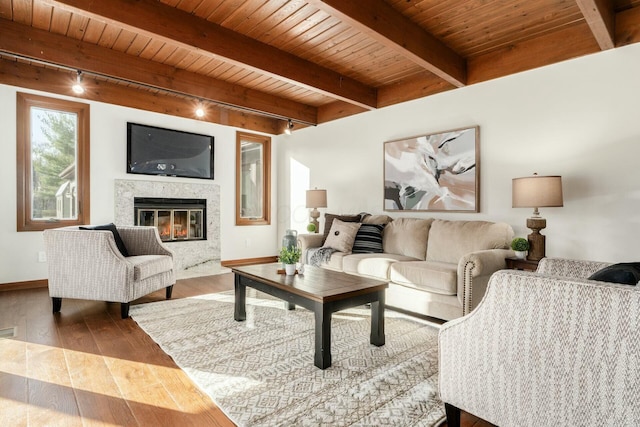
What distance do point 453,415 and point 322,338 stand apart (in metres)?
0.85

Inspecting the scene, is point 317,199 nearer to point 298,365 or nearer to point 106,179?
point 106,179

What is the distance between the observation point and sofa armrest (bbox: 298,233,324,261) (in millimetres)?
4249

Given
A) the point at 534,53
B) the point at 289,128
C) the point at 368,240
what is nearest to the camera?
the point at 534,53

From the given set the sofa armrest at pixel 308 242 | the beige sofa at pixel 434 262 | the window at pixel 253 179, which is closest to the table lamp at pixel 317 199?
the sofa armrest at pixel 308 242

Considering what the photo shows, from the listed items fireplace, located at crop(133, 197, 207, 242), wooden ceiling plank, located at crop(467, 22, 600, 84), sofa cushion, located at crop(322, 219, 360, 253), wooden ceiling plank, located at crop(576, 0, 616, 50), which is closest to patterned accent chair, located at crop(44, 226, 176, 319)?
fireplace, located at crop(133, 197, 207, 242)

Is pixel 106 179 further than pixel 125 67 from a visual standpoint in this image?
Yes

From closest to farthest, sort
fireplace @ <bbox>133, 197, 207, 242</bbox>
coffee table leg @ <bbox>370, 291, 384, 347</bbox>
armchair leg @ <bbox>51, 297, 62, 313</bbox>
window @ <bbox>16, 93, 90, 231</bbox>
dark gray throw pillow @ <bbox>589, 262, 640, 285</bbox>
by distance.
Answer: dark gray throw pillow @ <bbox>589, 262, 640, 285</bbox> < coffee table leg @ <bbox>370, 291, 384, 347</bbox> < armchair leg @ <bbox>51, 297, 62, 313</bbox> < window @ <bbox>16, 93, 90, 231</bbox> < fireplace @ <bbox>133, 197, 207, 242</bbox>

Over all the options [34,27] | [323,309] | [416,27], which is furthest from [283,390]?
[34,27]

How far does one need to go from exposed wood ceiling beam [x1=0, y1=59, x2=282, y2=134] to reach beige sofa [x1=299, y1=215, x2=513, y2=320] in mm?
2608

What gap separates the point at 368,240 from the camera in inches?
161

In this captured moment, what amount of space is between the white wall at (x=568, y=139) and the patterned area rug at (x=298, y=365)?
1584 millimetres

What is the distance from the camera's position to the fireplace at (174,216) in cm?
491

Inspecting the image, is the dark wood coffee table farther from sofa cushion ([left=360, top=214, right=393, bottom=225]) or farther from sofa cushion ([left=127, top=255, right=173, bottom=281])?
sofa cushion ([left=360, top=214, right=393, bottom=225])

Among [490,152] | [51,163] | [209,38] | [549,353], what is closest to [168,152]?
[51,163]
